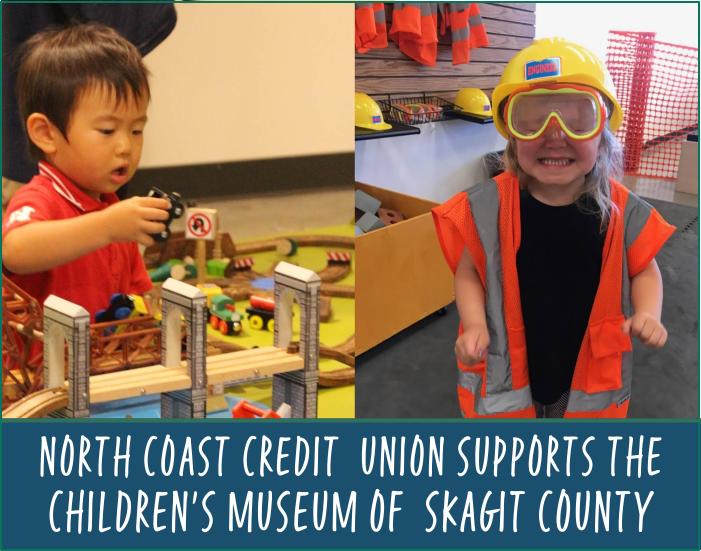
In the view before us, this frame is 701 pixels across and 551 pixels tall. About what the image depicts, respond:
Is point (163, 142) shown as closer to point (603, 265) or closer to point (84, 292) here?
point (84, 292)

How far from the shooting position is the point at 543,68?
122 centimetres

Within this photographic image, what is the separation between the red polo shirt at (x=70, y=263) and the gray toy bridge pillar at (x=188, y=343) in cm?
10

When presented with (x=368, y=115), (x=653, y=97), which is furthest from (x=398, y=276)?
(x=653, y=97)

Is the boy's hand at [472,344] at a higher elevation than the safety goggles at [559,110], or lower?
lower

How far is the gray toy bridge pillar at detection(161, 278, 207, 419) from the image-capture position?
137 centimetres

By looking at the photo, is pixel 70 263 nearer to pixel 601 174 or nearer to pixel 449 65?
pixel 601 174

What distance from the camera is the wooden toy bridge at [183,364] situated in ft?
4.27

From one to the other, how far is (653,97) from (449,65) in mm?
1649

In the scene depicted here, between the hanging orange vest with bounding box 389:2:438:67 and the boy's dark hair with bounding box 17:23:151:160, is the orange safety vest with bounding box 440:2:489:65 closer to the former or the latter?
the hanging orange vest with bounding box 389:2:438:67

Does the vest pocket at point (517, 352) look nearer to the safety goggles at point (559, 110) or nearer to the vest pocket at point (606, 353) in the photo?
the vest pocket at point (606, 353)

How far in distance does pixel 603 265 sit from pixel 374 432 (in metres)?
0.55

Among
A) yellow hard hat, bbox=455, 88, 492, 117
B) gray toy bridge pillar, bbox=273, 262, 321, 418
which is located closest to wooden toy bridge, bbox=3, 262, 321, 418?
gray toy bridge pillar, bbox=273, 262, 321, 418

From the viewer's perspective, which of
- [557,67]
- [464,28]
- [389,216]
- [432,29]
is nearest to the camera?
[557,67]

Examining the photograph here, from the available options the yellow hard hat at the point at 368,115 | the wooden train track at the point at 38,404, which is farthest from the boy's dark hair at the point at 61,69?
the yellow hard hat at the point at 368,115
